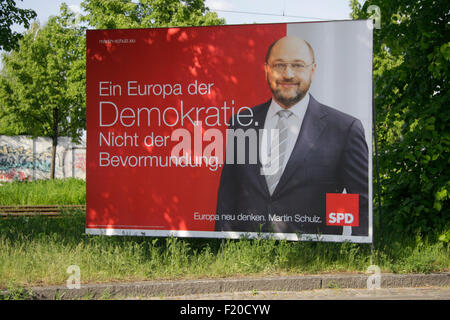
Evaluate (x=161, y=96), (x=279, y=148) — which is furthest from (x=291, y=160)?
(x=161, y=96)

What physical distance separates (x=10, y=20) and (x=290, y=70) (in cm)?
626

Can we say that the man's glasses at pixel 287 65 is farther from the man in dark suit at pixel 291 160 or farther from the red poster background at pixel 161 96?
the red poster background at pixel 161 96

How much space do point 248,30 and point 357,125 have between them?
6.73 feet

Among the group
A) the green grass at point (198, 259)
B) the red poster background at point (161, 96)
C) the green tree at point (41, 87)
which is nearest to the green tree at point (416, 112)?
the green grass at point (198, 259)

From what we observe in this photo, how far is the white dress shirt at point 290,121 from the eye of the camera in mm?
6324

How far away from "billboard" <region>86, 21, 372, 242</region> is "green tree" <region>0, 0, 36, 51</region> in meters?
3.31

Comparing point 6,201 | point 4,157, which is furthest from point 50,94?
point 6,201

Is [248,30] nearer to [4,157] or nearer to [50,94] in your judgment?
[50,94]

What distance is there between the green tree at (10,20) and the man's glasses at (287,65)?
5.82 metres

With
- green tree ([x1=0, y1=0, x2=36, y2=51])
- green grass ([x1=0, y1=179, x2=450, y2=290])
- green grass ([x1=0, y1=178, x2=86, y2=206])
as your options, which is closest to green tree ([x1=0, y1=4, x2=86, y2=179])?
green grass ([x1=0, y1=178, x2=86, y2=206])

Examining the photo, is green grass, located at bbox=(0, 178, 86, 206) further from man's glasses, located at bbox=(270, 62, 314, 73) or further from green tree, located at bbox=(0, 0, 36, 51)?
man's glasses, located at bbox=(270, 62, 314, 73)

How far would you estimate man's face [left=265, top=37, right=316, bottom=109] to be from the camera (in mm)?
6324

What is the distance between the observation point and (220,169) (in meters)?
6.47

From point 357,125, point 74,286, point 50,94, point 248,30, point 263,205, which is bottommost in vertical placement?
point 74,286
